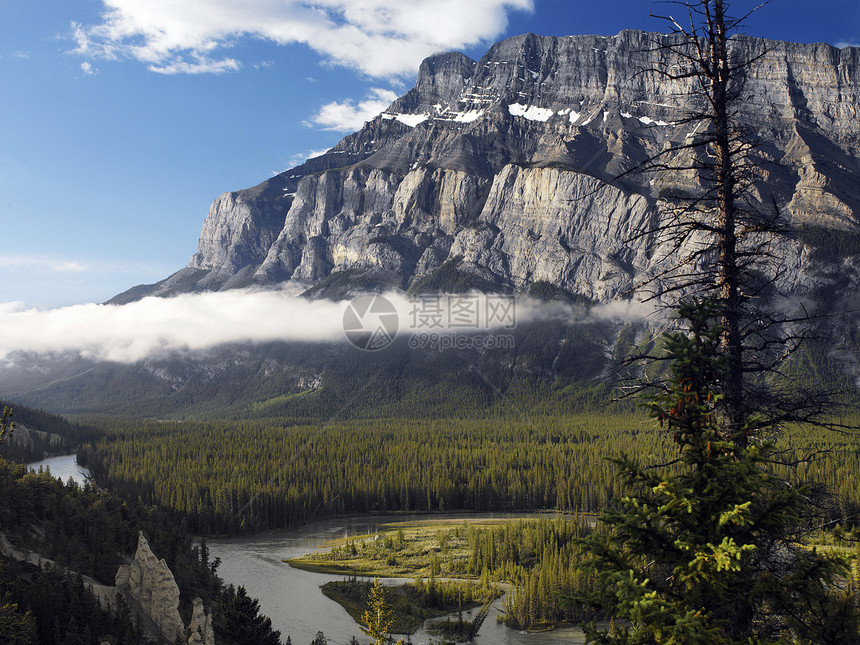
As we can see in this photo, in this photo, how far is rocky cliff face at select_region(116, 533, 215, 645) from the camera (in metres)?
45.6

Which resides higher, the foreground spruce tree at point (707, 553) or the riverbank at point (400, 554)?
the foreground spruce tree at point (707, 553)

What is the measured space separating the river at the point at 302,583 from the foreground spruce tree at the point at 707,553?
173ft

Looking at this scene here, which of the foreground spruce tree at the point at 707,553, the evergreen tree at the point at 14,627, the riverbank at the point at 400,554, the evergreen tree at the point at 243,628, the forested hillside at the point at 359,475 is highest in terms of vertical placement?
the foreground spruce tree at the point at 707,553

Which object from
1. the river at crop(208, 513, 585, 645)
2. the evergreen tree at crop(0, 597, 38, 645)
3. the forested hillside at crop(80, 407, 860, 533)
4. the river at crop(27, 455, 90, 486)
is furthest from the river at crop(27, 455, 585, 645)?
the river at crop(27, 455, 90, 486)

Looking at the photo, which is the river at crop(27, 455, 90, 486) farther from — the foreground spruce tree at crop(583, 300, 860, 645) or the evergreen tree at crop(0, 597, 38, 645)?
the foreground spruce tree at crop(583, 300, 860, 645)

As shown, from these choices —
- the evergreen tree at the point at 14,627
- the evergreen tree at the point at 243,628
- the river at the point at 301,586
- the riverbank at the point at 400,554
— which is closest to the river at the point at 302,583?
the river at the point at 301,586

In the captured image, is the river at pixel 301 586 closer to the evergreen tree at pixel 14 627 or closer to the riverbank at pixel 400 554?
the riverbank at pixel 400 554

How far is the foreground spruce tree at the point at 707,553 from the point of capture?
1175cm

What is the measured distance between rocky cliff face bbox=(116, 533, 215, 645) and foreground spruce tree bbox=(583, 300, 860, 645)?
135 feet

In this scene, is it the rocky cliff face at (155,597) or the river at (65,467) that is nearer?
the rocky cliff face at (155,597)

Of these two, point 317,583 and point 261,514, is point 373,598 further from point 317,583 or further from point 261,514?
point 261,514

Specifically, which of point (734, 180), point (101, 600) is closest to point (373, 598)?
point (734, 180)

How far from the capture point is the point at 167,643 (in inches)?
1751

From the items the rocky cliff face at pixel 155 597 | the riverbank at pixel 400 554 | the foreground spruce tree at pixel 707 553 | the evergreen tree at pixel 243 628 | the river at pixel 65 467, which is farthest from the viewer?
the river at pixel 65 467
